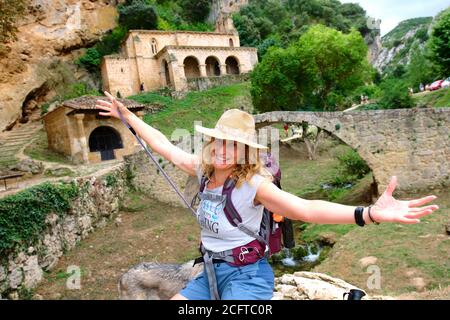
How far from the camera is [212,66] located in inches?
1597

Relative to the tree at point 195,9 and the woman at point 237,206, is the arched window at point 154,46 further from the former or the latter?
the woman at point 237,206

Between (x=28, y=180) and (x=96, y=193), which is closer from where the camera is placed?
(x=96, y=193)

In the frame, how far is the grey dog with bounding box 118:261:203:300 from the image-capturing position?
3.21 meters

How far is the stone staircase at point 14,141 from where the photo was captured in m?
17.9

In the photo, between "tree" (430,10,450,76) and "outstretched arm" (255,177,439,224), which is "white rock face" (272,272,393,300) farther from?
"tree" (430,10,450,76)

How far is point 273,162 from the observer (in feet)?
9.06

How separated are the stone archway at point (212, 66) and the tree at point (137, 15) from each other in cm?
719

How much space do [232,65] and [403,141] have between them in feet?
102

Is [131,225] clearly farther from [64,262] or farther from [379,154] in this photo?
[379,154]

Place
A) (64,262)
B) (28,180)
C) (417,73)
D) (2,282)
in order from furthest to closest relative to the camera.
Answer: (417,73), (28,180), (64,262), (2,282)

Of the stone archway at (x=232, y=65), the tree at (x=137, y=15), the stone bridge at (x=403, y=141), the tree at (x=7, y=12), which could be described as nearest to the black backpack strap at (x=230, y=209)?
the stone bridge at (x=403, y=141)

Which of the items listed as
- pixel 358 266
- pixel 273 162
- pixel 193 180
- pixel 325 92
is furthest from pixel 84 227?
pixel 325 92

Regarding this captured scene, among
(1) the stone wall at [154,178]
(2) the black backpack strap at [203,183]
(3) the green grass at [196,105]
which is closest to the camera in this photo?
(2) the black backpack strap at [203,183]
